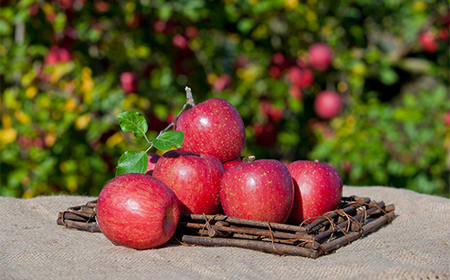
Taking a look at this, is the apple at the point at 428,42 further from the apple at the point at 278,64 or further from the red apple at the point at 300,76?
the apple at the point at 278,64

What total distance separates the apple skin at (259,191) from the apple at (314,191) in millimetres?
90

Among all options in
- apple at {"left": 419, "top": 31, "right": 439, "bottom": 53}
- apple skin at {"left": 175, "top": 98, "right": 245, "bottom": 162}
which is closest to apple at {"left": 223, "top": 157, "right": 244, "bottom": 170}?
apple skin at {"left": 175, "top": 98, "right": 245, "bottom": 162}

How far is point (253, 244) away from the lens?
54.0 inches

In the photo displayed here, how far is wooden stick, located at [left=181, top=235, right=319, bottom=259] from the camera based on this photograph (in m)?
1.32

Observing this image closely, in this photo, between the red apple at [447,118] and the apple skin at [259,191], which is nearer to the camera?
the apple skin at [259,191]

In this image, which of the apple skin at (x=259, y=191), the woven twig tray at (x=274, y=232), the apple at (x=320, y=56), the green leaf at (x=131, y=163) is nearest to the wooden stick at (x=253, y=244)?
the woven twig tray at (x=274, y=232)

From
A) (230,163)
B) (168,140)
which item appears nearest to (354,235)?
(230,163)

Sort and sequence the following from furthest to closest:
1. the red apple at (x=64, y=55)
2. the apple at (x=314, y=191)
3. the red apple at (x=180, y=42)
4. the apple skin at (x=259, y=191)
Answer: the red apple at (x=180, y=42), the red apple at (x=64, y=55), the apple at (x=314, y=191), the apple skin at (x=259, y=191)

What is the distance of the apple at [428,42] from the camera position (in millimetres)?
4031

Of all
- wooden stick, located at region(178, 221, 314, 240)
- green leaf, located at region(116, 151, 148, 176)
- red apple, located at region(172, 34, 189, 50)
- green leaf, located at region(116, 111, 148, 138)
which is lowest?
wooden stick, located at region(178, 221, 314, 240)

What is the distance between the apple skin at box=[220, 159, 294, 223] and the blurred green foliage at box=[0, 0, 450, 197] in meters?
1.87

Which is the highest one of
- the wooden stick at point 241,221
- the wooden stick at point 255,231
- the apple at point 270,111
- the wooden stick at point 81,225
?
the wooden stick at point 241,221

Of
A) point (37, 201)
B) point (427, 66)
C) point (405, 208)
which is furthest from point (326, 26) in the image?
point (37, 201)

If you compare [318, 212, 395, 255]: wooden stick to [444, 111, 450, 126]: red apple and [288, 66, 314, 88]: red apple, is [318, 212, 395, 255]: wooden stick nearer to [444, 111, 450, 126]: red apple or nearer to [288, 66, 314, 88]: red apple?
[444, 111, 450, 126]: red apple
